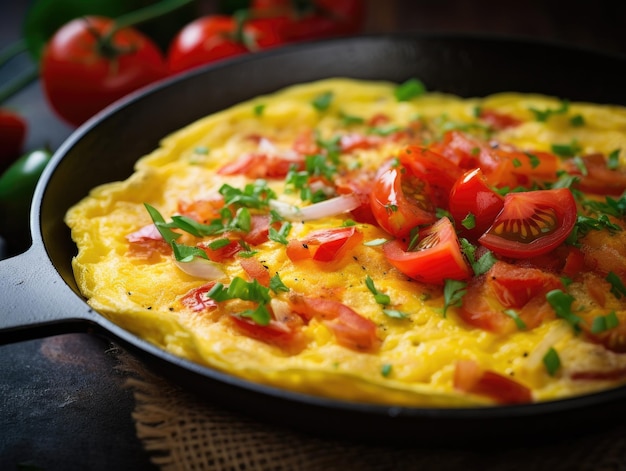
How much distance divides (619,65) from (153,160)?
9.97 ft

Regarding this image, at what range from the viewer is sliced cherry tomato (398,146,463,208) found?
3811 mm

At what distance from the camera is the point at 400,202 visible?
3.61m

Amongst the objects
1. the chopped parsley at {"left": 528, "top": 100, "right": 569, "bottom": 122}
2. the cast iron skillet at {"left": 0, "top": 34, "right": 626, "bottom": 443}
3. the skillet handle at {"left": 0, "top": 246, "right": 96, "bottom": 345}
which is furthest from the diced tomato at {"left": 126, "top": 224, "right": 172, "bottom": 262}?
the chopped parsley at {"left": 528, "top": 100, "right": 569, "bottom": 122}

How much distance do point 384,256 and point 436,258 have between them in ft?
1.09

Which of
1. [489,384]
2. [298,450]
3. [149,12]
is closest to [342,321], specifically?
[298,450]

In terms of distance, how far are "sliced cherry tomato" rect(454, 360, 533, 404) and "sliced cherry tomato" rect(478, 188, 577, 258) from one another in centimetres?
71

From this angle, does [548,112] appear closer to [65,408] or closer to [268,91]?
[268,91]

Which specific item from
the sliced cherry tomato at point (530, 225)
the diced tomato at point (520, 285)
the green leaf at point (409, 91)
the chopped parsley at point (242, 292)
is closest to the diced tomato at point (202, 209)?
the chopped parsley at point (242, 292)

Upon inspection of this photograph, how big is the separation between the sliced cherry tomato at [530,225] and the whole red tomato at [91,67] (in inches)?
133

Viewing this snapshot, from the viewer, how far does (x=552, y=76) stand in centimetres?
518

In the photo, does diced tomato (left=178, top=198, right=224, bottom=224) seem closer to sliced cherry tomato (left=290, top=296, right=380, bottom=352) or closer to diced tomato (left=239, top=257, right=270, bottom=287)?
diced tomato (left=239, top=257, right=270, bottom=287)

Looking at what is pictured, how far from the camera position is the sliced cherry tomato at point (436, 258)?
330cm

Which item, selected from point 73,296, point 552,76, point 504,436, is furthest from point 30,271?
point 552,76

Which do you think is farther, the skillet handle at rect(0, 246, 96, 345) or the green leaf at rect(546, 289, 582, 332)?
the green leaf at rect(546, 289, 582, 332)
